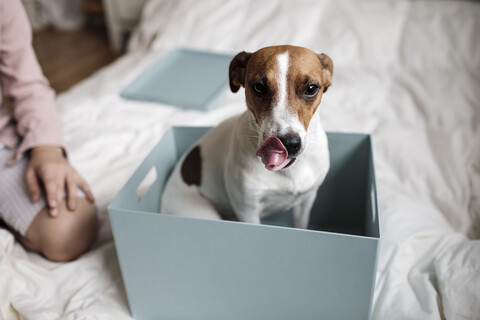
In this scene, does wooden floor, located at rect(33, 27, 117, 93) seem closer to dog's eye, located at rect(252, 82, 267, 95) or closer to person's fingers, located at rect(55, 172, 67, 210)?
person's fingers, located at rect(55, 172, 67, 210)

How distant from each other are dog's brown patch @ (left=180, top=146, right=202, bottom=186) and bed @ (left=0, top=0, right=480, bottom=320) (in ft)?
0.87

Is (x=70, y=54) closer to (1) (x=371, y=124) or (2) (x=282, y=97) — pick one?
(1) (x=371, y=124)

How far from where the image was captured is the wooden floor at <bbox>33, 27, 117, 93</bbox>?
271 cm

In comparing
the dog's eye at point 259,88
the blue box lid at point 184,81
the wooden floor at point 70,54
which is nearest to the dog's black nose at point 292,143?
the dog's eye at point 259,88

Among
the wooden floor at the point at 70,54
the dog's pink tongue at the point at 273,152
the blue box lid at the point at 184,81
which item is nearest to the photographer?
the dog's pink tongue at the point at 273,152

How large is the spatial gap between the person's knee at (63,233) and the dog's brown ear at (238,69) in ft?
1.71

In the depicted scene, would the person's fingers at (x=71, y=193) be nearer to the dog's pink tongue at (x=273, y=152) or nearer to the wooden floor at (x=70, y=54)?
the dog's pink tongue at (x=273, y=152)

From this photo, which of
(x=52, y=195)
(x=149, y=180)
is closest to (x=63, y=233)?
(x=52, y=195)

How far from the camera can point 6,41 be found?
109cm

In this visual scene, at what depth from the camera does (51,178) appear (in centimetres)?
98

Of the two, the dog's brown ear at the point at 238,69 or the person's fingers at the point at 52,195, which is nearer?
the dog's brown ear at the point at 238,69

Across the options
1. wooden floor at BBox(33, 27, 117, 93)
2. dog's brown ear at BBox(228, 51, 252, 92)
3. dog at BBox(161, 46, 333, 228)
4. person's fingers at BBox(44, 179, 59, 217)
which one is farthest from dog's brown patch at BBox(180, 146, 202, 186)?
wooden floor at BBox(33, 27, 117, 93)

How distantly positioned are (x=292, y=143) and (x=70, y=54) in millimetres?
2854

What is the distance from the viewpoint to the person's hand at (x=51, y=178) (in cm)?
97
